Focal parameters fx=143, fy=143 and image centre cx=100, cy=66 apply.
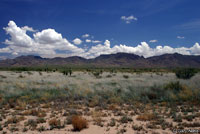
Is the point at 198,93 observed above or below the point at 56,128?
above

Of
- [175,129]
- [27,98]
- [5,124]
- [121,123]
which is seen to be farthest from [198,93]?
[27,98]

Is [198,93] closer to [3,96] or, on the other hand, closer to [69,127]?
[69,127]

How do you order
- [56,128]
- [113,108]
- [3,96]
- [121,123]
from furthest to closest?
[3,96], [113,108], [121,123], [56,128]

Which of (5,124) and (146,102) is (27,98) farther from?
(146,102)

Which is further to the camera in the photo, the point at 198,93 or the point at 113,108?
the point at 198,93

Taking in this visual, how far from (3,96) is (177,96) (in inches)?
593

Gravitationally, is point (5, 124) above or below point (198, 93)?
below

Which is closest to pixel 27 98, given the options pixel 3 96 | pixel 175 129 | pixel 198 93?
pixel 3 96

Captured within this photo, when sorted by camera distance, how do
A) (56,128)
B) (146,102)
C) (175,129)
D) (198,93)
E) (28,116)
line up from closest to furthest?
1. (175,129)
2. (56,128)
3. (28,116)
4. (146,102)
5. (198,93)

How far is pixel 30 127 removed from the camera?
667 cm

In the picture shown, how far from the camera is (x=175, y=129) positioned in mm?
6062

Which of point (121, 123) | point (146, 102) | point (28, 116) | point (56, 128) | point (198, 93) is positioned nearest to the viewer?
point (56, 128)

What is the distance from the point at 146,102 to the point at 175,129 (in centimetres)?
497

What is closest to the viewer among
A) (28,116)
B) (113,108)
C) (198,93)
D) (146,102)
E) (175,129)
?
(175,129)
